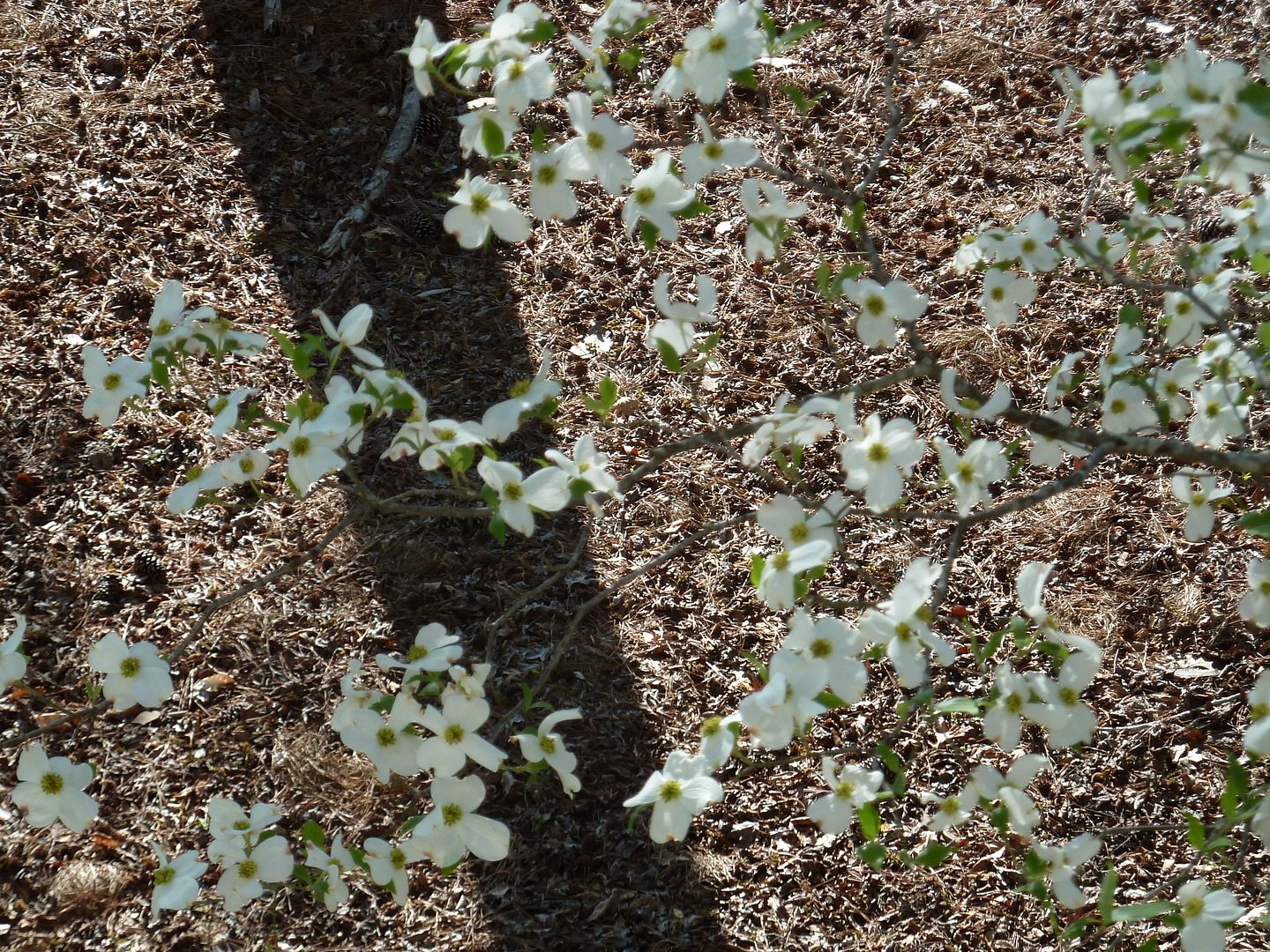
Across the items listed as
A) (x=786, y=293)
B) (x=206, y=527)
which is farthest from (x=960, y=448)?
(x=206, y=527)

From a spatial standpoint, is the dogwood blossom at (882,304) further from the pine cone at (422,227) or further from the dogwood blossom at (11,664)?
the pine cone at (422,227)

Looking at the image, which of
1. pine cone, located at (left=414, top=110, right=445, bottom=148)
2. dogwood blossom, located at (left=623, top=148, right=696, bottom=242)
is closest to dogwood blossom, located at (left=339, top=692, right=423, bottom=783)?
dogwood blossom, located at (left=623, top=148, right=696, bottom=242)

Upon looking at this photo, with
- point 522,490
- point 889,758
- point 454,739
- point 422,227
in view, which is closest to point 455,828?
point 454,739

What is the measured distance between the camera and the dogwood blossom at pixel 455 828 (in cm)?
113

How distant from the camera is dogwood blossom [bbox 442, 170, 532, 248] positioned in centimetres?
117

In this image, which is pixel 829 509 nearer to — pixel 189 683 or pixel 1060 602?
pixel 1060 602

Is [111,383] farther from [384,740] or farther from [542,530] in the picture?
[542,530]

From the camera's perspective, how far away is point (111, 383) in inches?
55.2

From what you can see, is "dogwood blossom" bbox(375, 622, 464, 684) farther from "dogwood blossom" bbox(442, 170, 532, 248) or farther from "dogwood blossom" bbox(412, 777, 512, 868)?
"dogwood blossom" bbox(442, 170, 532, 248)

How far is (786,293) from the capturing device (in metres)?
2.82

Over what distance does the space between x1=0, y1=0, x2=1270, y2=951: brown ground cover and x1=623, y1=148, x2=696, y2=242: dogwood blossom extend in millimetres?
961

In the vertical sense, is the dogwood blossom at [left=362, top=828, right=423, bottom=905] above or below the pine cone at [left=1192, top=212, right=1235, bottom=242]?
below

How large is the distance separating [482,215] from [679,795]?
67 centimetres

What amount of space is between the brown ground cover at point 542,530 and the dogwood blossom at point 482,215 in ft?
3.36
